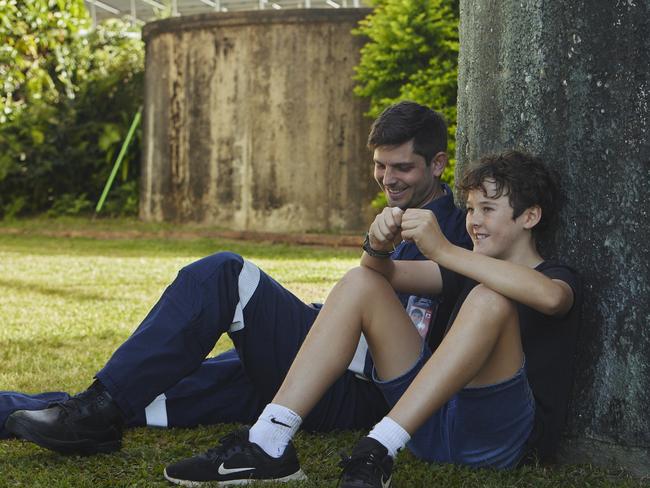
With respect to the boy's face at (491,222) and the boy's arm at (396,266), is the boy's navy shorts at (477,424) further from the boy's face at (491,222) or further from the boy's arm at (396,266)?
the boy's face at (491,222)

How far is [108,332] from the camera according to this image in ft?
18.9

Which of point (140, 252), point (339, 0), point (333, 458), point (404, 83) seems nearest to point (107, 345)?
point (333, 458)

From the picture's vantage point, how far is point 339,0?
20.5 m

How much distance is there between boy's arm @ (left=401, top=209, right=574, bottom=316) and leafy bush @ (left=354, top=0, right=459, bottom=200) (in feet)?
27.4

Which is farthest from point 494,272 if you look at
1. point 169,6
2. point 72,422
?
point 169,6

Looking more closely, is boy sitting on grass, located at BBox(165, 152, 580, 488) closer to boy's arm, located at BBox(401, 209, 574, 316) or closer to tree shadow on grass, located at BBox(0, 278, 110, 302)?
boy's arm, located at BBox(401, 209, 574, 316)

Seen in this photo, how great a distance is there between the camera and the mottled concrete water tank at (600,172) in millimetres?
2977

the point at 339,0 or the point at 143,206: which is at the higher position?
the point at 339,0

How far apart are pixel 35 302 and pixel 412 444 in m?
4.49

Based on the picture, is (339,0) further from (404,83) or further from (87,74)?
(404,83)

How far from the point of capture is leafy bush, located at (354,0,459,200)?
11.4 metres

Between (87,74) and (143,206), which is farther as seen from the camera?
(87,74)

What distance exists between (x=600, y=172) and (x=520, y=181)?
244mm

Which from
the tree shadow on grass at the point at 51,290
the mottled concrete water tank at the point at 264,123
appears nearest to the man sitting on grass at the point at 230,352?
the tree shadow on grass at the point at 51,290
